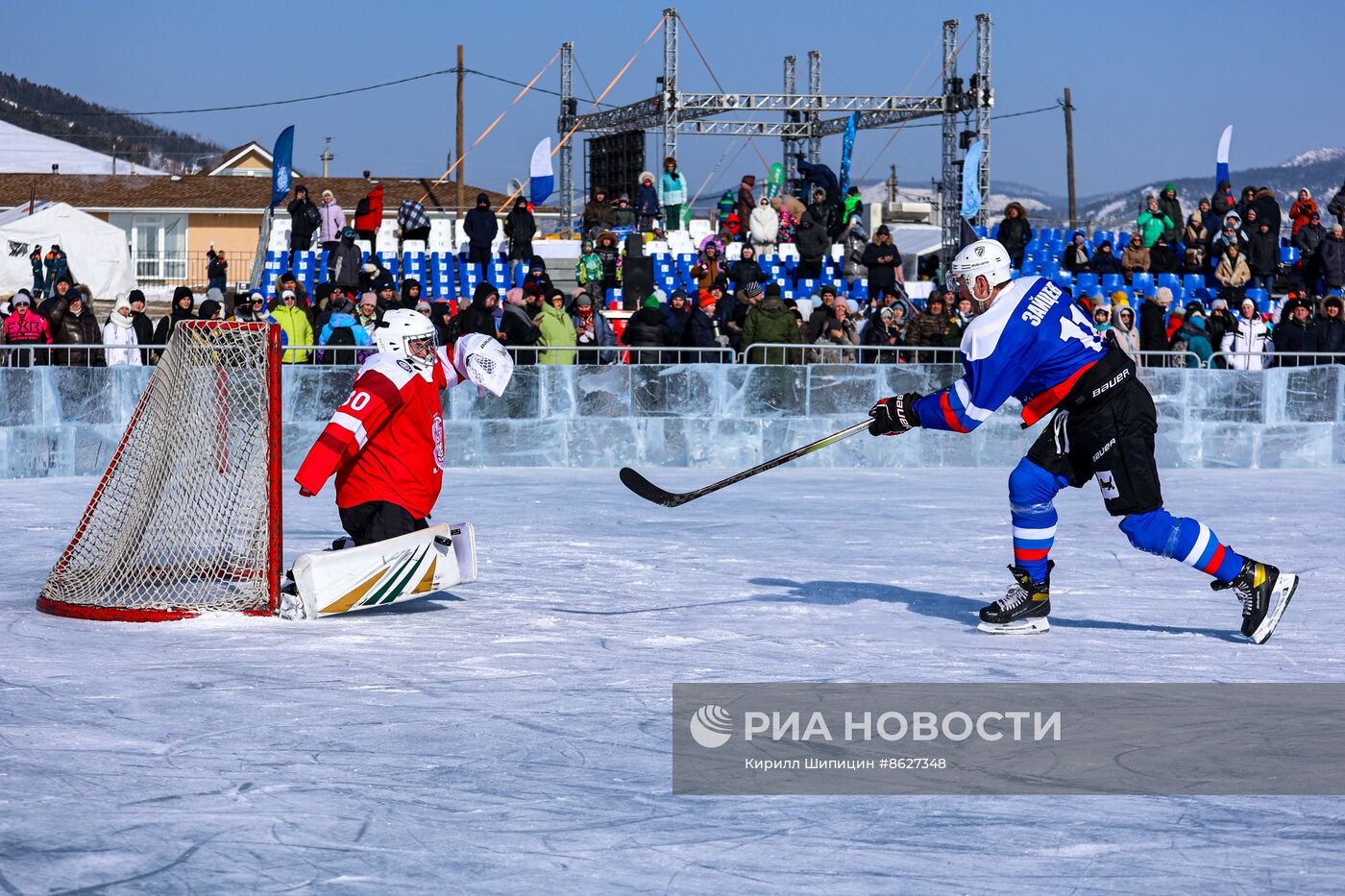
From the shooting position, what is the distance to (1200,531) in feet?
19.0

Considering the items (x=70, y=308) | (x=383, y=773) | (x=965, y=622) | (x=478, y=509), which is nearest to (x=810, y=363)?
(x=478, y=509)

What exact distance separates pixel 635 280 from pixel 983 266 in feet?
36.9

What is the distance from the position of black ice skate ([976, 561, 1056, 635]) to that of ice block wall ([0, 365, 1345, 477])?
662 centimetres

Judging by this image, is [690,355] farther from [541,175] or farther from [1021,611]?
[541,175]

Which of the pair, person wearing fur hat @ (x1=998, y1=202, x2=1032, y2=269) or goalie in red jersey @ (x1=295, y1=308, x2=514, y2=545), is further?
person wearing fur hat @ (x1=998, y1=202, x2=1032, y2=269)

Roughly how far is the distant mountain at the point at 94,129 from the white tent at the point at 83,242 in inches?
871

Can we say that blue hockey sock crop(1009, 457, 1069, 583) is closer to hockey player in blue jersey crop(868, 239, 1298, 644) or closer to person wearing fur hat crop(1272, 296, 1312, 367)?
hockey player in blue jersey crop(868, 239, 1298, 644)

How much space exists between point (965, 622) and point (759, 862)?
→ 3.07 meters

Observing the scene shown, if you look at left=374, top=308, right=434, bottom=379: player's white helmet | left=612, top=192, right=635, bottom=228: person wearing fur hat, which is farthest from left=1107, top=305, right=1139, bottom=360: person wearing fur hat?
left=374, top=308, right=434, bottom=379: player's white helmet

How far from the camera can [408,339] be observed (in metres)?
6.29

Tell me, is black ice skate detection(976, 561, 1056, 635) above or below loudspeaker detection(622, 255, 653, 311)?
below

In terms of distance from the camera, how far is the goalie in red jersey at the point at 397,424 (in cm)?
619

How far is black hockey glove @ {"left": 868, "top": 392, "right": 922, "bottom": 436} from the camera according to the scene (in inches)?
231

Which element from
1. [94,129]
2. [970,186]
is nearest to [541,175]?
[970,186]
